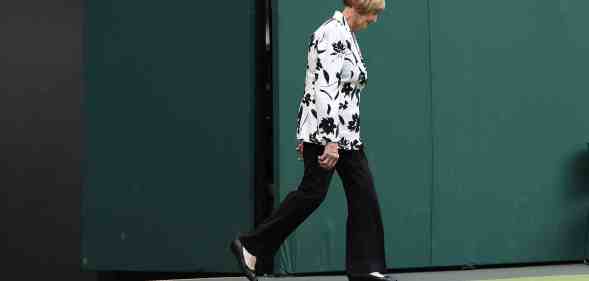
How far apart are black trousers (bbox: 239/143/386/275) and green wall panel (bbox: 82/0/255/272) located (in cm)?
149

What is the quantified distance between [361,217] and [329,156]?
462 mm

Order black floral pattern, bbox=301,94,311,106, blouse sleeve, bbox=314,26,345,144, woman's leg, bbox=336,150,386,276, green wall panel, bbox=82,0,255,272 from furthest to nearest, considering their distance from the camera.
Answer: green wall panel, bbox=82,0,255,272 < woman's leg, bbox=336,150,386,276 < black floral pattern, bbox=301,94,311,106 < blouse sleeve, bbox=314,26,345,144

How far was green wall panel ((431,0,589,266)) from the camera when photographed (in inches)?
310

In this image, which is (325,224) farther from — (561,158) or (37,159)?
(37,159)

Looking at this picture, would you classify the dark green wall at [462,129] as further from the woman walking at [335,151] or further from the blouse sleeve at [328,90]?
the blouse sleeve at [328,90]

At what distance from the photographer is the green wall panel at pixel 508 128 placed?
788 cm

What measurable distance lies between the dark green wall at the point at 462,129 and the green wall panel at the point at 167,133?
0.36m

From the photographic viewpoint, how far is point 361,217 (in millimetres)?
6109

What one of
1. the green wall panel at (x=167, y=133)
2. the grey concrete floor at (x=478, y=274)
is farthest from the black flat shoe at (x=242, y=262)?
the green wall panel at (x=167, y=133)

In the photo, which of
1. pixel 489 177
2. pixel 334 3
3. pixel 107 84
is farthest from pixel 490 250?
pixel 107 84

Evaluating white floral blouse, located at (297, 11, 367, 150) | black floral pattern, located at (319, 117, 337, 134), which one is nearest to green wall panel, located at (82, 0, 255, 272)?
white floral blouse, located at (297, 11, 367, 150)

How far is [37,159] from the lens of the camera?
32.5 feet

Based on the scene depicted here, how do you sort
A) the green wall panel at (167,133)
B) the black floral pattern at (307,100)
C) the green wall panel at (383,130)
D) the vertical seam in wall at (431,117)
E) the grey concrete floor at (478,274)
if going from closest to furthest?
the black floral pattern at (307,100)
the grey concrete floor at (478,274)
the green wall panel at (383,130)
the green wall panel at (167,133)
the vertical seam in wall at (431,117)

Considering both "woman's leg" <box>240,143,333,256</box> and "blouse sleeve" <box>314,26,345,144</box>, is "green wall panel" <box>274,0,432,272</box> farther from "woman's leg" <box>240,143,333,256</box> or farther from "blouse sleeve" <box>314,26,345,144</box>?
"blouse sleeve" <box>314,26,345,144</box>
